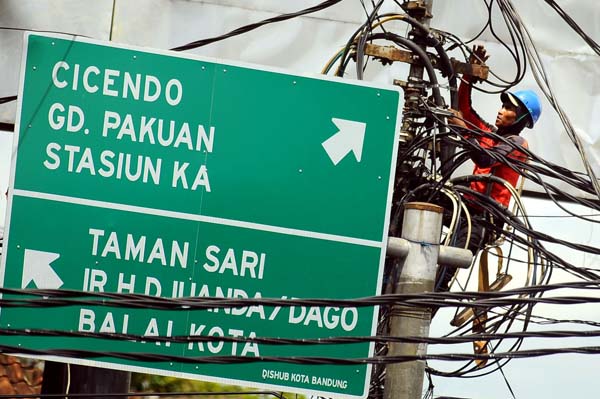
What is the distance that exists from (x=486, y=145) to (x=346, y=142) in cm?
284

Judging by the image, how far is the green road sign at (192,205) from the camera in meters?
5.76

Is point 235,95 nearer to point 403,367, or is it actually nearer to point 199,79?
point 199,79

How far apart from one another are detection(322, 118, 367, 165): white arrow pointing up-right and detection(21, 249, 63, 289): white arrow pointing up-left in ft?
4.41

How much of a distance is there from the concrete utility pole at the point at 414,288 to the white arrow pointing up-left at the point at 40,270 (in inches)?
62.4

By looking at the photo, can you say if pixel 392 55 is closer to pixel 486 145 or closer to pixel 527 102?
pixel 486 145

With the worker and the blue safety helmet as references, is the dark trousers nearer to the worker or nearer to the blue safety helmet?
the worker

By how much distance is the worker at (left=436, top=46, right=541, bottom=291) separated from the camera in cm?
→ 782

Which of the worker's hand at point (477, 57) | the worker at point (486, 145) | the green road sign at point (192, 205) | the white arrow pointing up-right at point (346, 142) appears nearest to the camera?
the green road sign at point (192, 205)

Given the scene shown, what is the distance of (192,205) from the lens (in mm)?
5781

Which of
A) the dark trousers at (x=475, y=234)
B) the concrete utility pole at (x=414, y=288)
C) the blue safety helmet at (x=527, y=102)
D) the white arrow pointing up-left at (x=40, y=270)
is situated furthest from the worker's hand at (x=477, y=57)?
the white arrow pointing up-left at (x=40, y=270)

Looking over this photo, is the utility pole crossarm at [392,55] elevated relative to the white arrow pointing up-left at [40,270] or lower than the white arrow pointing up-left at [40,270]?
elevated

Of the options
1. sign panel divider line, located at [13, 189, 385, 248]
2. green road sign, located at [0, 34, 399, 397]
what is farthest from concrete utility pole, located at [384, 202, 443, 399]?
sign panel divider line, located at [13, 189, 385, 248]

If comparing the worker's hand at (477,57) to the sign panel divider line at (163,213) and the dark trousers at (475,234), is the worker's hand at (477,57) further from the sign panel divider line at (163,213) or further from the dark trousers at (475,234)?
the sign panel divider line at (163,213)

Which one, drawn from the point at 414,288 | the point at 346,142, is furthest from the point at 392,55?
the point at 414,288
